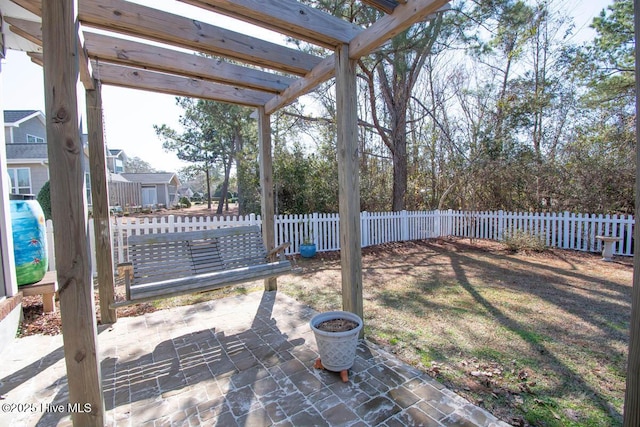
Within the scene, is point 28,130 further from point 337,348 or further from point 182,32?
point 337,348

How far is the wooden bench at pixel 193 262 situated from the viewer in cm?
247

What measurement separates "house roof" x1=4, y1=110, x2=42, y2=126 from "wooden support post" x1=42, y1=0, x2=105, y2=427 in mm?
15262

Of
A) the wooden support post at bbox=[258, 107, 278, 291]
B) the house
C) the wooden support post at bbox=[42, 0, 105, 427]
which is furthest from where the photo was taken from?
the house

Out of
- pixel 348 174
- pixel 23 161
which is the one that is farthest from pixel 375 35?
pixel 23 161

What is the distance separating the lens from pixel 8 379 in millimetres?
2096

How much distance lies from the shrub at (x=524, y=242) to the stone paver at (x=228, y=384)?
5558 millimetres

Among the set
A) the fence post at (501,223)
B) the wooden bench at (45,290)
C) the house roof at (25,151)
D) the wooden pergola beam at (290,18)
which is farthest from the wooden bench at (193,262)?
the house roof at (25,151)

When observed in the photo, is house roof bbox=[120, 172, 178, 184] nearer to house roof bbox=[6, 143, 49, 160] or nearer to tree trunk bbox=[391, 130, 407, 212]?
house roof bbox=[6, 143, 49, 160]

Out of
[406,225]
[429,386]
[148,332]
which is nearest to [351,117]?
[429,386]

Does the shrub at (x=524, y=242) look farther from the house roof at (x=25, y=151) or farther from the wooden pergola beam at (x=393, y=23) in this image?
the house roof at (x=25, y=151)

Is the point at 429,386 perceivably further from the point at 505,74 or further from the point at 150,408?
the point at 505,74

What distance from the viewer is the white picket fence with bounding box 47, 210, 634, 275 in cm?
541

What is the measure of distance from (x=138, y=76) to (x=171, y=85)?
0.98 ft

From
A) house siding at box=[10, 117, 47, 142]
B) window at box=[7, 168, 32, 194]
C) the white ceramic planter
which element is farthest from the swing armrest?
house siding at box=[10, 117, 47, 142]
